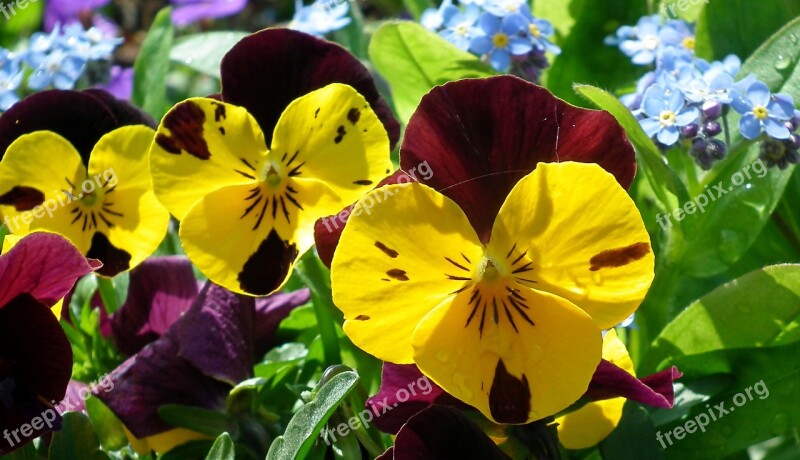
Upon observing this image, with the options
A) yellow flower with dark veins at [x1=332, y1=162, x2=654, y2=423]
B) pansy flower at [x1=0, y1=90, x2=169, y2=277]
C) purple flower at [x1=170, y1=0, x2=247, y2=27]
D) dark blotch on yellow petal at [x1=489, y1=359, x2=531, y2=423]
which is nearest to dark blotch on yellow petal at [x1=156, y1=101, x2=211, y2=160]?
pansy flower at [x1=0, y1=90, x2=169, y2=277]

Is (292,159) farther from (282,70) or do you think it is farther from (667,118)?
(667,118)

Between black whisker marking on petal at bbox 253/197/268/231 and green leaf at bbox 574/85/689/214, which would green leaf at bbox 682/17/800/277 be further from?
black whisker marking on petal at bbox 253/197/268/231

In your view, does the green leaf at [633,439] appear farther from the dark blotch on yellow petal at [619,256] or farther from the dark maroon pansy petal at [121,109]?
the dark maroon pansy petal at [121,109]

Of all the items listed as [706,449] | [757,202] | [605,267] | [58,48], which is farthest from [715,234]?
[58,48]

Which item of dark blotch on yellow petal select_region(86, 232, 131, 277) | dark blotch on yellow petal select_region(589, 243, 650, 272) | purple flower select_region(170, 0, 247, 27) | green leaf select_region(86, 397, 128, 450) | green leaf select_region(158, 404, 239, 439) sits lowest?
purple flower select_region(170, 0, 247, 27)

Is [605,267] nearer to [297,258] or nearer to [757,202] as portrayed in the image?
[297,258]

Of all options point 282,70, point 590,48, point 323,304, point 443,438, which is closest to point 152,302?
point 323,304
